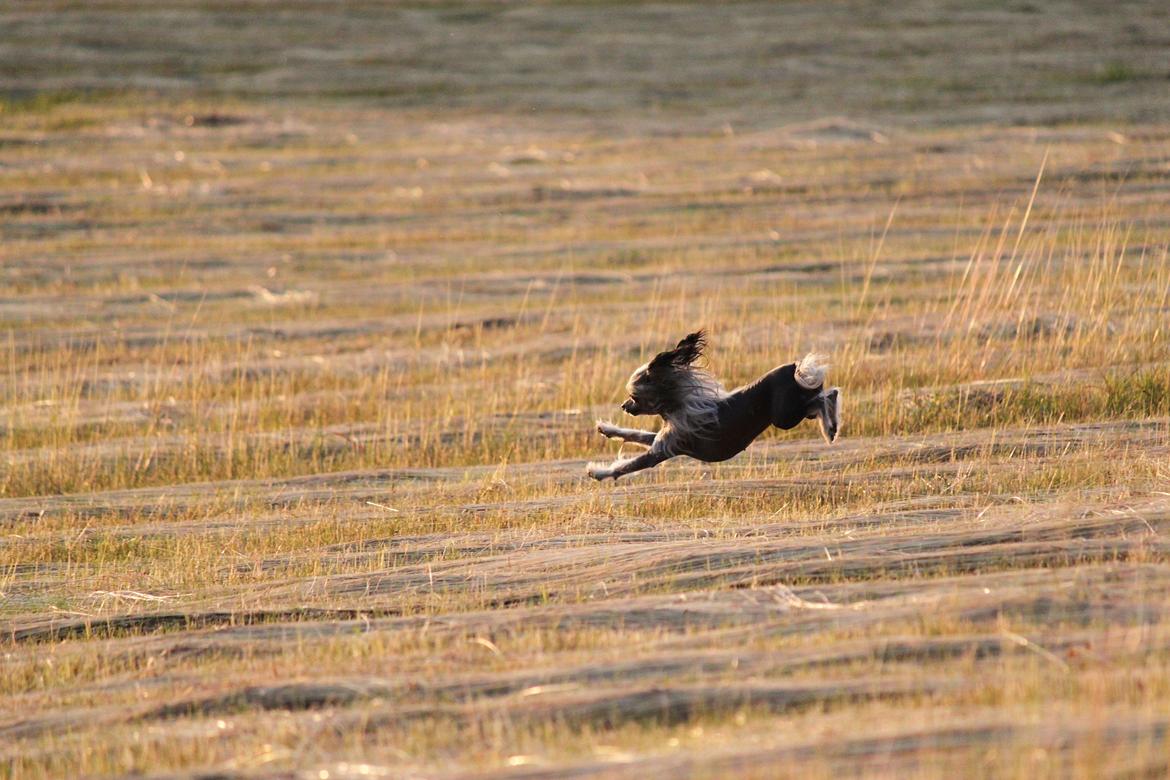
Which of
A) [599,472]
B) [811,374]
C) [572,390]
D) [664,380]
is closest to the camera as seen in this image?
[811,374]

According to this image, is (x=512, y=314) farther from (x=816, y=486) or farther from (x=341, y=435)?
(x=816, y=486)

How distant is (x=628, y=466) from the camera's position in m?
7.13

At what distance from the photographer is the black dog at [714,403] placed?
6.34m

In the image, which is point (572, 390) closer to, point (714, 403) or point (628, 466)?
point (628, 466)

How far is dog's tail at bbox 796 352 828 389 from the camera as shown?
6.23 metres

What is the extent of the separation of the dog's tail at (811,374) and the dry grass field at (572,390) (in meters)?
0.60

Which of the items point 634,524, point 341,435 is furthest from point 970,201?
point 634,524

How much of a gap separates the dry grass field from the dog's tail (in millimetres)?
596

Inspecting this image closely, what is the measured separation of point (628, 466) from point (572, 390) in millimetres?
3056

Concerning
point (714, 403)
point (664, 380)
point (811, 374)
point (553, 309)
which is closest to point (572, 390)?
point (553, 309)

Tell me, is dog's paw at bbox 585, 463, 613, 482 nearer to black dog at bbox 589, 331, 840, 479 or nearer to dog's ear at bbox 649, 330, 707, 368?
black dog at bbox 589, 331, 840, 479

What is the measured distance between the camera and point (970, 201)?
16516 mm

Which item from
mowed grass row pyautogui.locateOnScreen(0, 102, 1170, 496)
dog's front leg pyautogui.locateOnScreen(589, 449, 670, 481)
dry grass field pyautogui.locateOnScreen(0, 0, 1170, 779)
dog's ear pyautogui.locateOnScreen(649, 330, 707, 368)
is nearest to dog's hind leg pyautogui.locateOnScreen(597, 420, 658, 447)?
dog's front leg pyautogui.locateOnScreen(589, 449, 670, 481)

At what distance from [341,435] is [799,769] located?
20.0 feet
